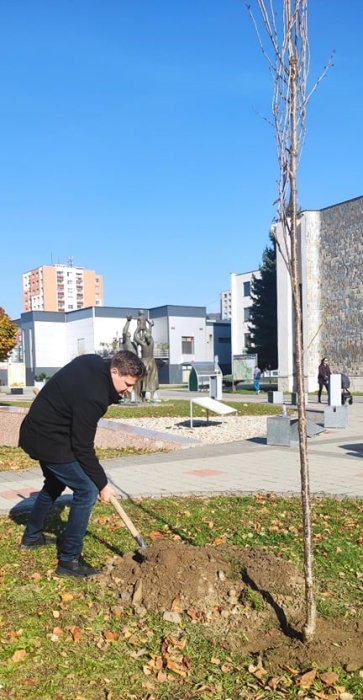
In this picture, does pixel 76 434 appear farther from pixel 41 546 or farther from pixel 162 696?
pixel 162 696

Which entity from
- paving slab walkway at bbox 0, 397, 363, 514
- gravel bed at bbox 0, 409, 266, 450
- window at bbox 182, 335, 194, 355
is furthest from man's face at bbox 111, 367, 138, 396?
window at bbox 182, 335, 194, 355

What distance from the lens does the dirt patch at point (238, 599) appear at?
3.45 metres

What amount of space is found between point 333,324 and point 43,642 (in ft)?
Result: 122

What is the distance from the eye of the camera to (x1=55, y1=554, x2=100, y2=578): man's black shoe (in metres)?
4.45

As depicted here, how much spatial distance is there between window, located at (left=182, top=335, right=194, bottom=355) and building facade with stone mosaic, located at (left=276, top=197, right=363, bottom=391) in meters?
27.9

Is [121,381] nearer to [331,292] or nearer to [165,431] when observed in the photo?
[165,431]

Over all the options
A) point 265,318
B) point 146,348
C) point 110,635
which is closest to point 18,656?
point 110,635

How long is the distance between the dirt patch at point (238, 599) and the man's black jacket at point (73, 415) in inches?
27.5

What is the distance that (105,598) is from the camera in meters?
4.09

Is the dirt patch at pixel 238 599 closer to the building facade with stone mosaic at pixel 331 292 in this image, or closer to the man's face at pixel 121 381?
the man's face at pixel 121 381

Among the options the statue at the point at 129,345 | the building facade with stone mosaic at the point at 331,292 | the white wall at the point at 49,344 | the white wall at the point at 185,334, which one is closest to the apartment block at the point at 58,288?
the white wall at the point at 49,344

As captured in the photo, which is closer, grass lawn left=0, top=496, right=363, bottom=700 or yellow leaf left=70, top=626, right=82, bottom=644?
grass lawn left=0, top=496, right=363, bottom=700

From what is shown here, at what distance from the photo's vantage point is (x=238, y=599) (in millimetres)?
3959

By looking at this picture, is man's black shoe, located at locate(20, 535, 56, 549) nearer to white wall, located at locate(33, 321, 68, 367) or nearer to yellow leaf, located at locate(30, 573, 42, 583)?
yellow leaf, located at locate(30, 573, 42, 583)
